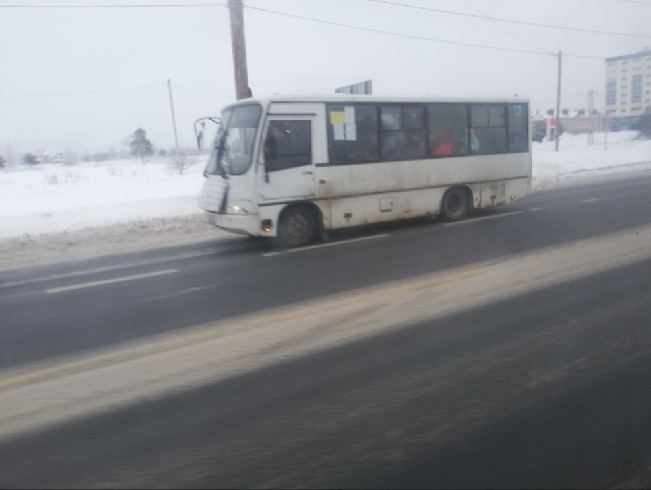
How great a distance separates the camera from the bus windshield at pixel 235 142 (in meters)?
11.6

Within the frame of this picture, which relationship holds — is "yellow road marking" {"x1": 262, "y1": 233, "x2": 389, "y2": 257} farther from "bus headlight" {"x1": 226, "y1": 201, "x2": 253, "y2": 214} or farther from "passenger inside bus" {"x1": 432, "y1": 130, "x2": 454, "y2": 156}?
"passenger inside bus" {"x1": 432, "y1": 130, "x2": 454, "y2": 156}

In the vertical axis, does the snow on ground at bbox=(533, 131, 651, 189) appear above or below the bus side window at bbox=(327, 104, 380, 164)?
below

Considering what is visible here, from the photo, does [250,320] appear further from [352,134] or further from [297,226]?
[352,134]

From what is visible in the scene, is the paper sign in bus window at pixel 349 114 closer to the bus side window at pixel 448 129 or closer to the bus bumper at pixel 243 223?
the bus side window at pixel 448 129

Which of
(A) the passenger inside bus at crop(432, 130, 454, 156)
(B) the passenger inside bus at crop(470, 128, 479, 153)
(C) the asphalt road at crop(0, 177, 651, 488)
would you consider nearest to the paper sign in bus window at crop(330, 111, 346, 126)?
(A) the passenger inside bus at crop(432, 130, 454, 156)

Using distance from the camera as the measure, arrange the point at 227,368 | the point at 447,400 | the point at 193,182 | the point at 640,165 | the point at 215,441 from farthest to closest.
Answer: the point at 640,165 → the point at 193,182 → the point at 227,368 → the point at 447,400 → the point at 215,441

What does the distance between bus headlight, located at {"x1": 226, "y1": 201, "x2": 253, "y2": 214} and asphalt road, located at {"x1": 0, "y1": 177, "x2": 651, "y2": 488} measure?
2.61 meters

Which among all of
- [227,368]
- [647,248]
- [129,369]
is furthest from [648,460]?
[647,248]

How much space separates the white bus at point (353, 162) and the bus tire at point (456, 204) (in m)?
0.02

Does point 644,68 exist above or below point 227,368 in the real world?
above

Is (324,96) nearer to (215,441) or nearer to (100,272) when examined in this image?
(100,272)

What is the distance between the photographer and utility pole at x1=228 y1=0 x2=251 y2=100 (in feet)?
52.2

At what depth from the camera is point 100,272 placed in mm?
10320

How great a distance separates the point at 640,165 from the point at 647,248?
25428 millimetres
